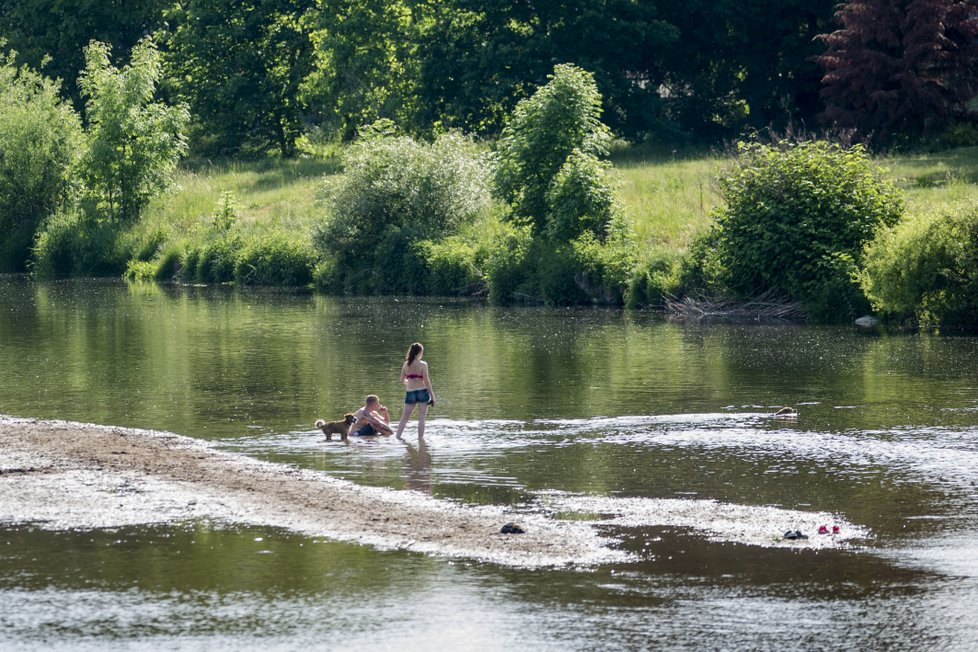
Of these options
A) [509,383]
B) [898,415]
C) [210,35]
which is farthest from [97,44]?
[898,415]

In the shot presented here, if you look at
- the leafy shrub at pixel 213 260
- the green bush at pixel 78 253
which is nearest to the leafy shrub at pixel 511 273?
the leafy shrub at pixel 213 260

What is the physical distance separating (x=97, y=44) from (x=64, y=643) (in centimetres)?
6153

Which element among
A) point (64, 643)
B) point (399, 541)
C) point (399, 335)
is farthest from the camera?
point (399, 335)

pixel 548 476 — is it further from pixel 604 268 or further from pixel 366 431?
pixel 604 268

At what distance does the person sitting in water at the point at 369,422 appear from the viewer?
66.5ft

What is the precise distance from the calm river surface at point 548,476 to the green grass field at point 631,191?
36.0 feet

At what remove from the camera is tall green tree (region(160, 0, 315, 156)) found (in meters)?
78.2

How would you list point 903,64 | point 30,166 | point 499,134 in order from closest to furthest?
1. point 903,64
2. point 30,166
3. point 499,134

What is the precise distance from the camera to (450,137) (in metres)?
53.2

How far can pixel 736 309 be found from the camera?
129ft

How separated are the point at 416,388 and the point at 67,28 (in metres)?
69.8

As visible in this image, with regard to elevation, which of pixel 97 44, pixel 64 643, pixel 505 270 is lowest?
pixel 64 643

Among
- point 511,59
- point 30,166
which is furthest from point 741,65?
point 30,166

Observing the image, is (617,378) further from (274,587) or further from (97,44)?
(97,44)
